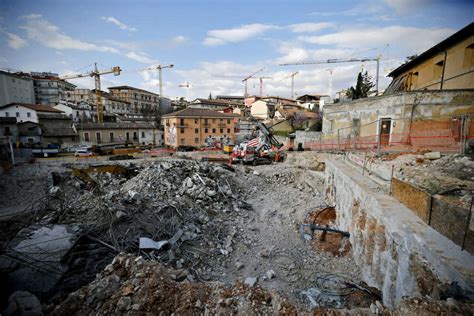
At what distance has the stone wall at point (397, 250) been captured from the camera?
3.26 metres

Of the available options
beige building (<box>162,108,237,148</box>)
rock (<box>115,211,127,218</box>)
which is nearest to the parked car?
beige building (<box>162,108,237,148</box>)

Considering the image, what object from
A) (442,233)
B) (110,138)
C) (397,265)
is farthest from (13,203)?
(110,138)

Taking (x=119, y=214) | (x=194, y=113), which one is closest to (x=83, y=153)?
(x=194, y=113)

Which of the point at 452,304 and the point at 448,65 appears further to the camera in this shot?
the point at 448,65

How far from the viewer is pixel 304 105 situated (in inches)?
2029

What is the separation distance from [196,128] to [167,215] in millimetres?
28025

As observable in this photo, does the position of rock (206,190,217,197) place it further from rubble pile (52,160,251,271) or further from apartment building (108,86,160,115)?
apartment building (108,86,160,115)

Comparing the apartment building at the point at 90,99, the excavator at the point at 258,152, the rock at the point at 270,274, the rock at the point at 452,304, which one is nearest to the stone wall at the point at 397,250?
the rock at the point at 452,304

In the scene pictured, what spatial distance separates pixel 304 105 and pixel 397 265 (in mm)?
51296

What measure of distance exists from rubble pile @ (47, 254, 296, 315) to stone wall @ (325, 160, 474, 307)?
2414mm

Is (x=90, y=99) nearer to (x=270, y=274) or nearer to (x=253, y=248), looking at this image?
(x=253, y=248)

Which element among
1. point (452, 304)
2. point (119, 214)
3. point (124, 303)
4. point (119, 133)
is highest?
point (119, 133)

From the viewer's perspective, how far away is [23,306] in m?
3.11

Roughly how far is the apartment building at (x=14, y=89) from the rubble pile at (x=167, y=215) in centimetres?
3469
